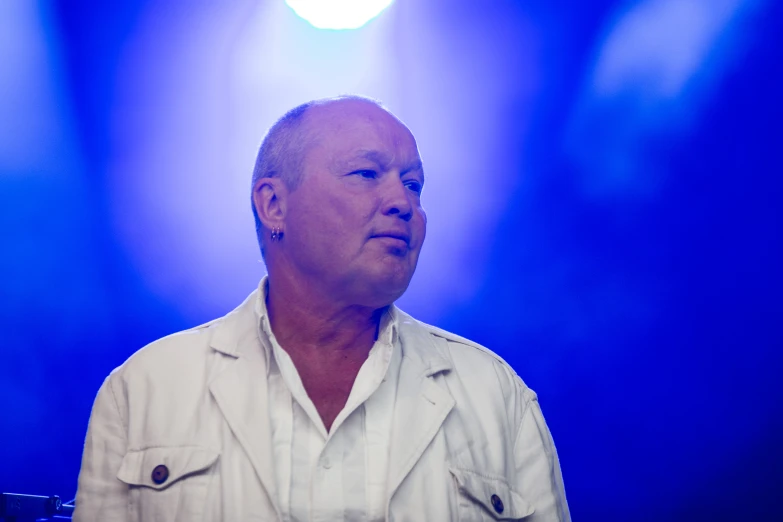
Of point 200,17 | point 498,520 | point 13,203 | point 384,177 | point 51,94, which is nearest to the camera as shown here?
point 498,520

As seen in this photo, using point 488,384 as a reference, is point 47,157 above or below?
above

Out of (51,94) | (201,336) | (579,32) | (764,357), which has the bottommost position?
(201,336)

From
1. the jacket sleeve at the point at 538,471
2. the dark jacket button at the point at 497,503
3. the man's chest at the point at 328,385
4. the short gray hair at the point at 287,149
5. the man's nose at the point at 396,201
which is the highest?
the short gray hair at the point at 287,149

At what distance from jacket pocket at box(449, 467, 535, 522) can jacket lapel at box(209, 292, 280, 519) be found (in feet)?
1.48

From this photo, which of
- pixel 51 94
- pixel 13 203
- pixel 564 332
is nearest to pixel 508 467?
pixel 564 332

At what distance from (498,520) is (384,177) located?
3.09ft

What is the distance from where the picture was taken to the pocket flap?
55.5 inches

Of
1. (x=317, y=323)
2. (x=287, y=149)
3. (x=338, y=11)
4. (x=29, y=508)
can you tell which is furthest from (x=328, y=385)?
(x=338, y=11)

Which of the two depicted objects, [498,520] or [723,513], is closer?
[498,520]

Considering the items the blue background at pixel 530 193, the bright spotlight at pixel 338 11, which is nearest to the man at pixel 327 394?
the blue background at pixel 530 193

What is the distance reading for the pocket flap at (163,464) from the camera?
141 cm

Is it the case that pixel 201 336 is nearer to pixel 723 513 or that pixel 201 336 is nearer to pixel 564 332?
pixel 564 332

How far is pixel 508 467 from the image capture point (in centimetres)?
161

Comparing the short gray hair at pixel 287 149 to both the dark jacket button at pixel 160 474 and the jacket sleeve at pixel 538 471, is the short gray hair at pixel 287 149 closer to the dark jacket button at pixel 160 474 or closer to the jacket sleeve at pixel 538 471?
the dark jacket button at pixel 160 474
